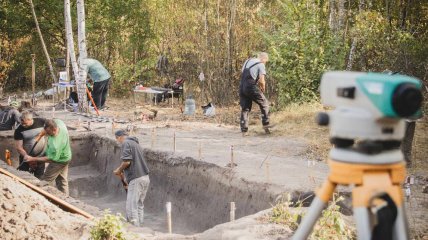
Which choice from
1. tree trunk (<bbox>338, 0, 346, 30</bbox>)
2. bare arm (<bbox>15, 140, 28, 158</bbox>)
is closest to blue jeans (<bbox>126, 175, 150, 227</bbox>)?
bare arm (<bbox>15, 140, 28, 158</bbox>)

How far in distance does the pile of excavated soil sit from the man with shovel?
307 cm

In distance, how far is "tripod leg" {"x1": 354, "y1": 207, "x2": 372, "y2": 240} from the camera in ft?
6.68

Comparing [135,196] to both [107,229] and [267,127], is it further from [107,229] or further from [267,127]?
[267,127]

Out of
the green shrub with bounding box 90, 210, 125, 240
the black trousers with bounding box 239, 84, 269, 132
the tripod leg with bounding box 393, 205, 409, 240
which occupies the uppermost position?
the tripod leg with bounding box 393, 205, 409, 240

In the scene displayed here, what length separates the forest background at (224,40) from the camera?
1417cm

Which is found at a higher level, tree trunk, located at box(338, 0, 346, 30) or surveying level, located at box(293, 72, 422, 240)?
tree trunk, located at box(338, 0, 346, 30)

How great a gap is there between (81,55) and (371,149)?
46.9 feet

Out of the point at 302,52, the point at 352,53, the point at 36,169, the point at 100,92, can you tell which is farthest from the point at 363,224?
the point at 100,92

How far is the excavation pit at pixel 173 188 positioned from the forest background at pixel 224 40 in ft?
17.5

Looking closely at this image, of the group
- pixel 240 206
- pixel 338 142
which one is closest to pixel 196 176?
pixel 240 206

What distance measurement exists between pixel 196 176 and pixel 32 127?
3.25 meters

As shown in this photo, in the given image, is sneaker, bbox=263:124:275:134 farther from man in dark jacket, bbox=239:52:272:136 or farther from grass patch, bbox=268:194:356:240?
grass patch, bbox=268:194:356:240

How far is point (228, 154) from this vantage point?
9.57 metres

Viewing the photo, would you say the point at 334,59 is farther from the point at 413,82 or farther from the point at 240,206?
the point at 413,82
